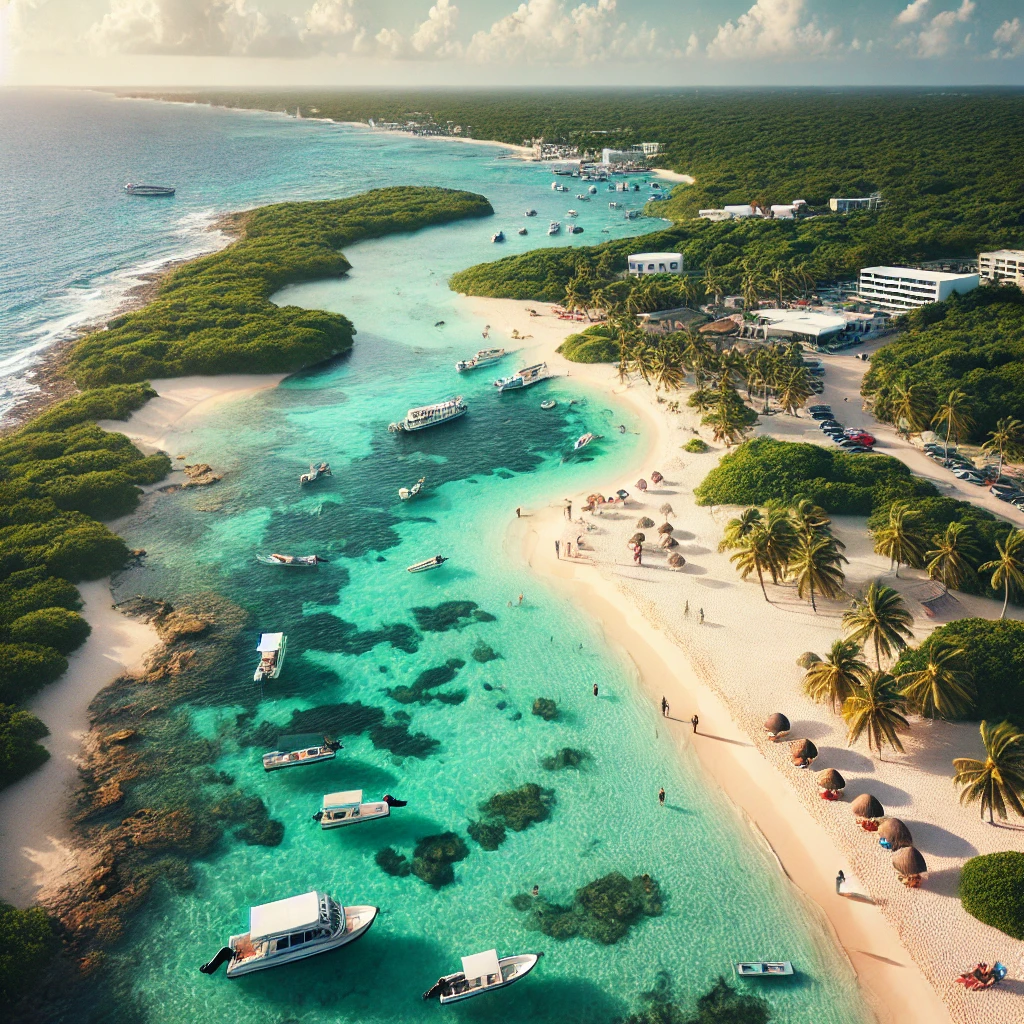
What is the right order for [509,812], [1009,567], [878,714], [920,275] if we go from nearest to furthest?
[878,714], [509,812], [1009,567], [920,275]

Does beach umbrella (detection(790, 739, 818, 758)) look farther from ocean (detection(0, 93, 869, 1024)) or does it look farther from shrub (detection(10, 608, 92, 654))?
shrub (detection(10, 608, 92, 654))

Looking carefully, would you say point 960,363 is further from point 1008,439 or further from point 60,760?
point 60,760

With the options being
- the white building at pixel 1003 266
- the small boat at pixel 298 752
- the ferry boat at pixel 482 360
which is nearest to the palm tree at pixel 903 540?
the small boat at pixel 298 752

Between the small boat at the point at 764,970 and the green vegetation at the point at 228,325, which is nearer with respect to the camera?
the small boat at the point at 764,970

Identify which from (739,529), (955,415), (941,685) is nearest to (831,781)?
(941,685)

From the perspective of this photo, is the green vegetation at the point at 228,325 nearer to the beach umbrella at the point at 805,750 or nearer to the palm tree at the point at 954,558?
the palm tree at the point at 954,558

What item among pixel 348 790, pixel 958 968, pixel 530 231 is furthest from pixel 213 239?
pixel 958 968
